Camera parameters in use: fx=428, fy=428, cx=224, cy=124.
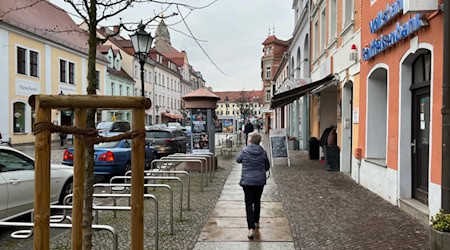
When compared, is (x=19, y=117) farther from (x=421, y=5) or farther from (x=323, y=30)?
(x=421, y=5)

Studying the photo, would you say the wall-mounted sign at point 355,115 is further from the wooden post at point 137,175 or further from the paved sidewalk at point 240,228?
the wooden post at point 137,175

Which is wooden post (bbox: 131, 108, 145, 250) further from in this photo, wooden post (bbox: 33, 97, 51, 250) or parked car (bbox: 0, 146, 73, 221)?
parked car (bbox: 0, 146, 73, 221)

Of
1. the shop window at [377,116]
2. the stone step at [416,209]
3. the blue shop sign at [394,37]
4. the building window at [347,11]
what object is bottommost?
the stone step at [416,209]

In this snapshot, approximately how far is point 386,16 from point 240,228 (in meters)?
5.33

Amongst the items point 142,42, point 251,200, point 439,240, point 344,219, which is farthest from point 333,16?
point 439,240

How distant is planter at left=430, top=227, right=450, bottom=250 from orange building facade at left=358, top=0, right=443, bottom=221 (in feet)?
5.61

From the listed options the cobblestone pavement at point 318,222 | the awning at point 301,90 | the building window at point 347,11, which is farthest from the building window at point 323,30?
the cobblestone pavement at point 318,222

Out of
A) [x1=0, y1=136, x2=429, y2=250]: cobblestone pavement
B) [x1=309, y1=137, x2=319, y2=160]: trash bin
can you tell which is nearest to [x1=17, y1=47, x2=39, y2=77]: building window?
[x1=309, y1=137, x2=319, y2=160]: trash bin

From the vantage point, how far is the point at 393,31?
848 cm

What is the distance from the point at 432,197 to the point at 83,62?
3595 centimetres

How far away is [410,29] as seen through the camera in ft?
24.7

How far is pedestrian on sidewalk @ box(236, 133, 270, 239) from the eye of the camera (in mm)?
6410

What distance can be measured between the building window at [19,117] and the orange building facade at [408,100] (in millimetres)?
24657

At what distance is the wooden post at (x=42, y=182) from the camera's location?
2857 mm
